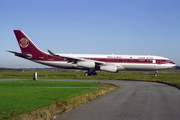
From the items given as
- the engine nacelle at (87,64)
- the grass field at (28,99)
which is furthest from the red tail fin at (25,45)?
the grass field at (28,99)

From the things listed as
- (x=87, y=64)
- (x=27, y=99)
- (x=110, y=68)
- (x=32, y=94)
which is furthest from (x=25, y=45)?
(x=27, y=99)

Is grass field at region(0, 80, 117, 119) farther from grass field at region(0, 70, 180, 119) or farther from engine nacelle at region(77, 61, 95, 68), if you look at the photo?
engine nacelle at region(77, 61, 95, 68)

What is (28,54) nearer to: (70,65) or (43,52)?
(43,52)

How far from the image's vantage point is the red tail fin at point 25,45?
4384 cm

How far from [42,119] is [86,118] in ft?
5.03

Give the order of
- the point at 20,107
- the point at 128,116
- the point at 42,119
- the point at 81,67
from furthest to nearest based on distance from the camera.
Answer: the point at 81,67 → the point at 20,107 → the point at 128,116 → the point at 42,119

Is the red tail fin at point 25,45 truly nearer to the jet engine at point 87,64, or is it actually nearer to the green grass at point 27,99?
the jet engine at point 87,64

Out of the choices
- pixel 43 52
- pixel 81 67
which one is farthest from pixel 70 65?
pixel 43 52

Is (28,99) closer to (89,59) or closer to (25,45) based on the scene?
(89,59)

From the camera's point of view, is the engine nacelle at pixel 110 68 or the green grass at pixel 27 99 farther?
the engine nacelle at pixel 110 68

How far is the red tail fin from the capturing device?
43.8 m

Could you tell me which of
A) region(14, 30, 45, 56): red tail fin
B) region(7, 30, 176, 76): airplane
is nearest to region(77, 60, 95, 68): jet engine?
region(7, 30, 176, 76): airplane

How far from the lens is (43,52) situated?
44.1 meters

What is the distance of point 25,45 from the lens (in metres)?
43.8
